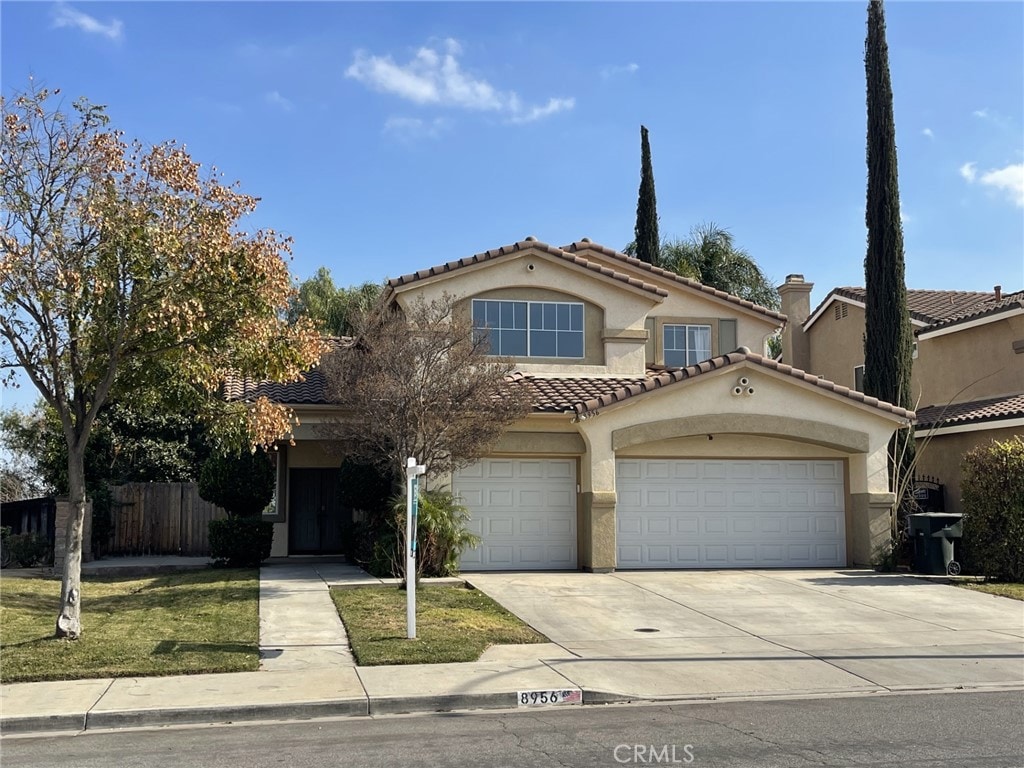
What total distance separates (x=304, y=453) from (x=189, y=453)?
3.72 meters

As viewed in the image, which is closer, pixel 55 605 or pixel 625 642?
pixel 625 642

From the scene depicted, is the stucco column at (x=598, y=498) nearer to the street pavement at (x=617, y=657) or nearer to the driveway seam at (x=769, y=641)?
the street pavement at (x=617, y=657)

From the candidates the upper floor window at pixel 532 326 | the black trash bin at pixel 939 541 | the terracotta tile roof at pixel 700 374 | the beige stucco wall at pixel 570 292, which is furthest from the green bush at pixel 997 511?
the upper floor window at pixel 532 326

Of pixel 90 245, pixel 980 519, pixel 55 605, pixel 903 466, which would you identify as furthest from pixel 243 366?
pixel 903 466

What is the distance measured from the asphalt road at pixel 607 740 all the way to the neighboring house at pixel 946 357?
13079 mm

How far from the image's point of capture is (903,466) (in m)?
20.7

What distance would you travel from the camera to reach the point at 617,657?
1089 centimetres

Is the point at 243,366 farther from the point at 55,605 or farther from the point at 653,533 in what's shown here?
the point at 653,533

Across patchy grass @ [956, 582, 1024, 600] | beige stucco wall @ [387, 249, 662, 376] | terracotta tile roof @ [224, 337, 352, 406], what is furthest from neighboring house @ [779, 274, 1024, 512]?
terracotta tile roof @ [224, 337, 352, 406]

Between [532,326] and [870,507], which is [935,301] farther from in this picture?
[532,326]

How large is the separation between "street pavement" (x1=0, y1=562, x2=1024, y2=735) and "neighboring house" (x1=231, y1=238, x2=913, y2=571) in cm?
218

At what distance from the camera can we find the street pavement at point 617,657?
885 cm

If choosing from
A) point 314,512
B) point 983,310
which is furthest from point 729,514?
point 983,310

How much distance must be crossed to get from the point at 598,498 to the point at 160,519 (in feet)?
34.1
